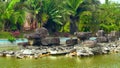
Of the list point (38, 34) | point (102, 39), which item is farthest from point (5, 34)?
point (102, 39)

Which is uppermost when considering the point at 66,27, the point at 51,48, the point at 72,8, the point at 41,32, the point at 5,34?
the point at 72,8

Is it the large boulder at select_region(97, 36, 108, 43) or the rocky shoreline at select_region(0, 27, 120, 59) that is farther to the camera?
the large boulder at select_region(97, 36, 108, 43)

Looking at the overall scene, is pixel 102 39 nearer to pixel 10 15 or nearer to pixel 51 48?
pixel 51 48

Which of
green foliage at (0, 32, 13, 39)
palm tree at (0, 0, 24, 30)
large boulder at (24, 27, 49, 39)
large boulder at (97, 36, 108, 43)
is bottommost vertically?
large boulder at (97, 36, 108, 43)

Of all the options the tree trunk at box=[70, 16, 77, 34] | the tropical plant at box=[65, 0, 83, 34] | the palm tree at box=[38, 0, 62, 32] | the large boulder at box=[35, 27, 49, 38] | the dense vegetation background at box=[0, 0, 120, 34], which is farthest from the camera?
the tree trunk at box=[70, 16, 77, 34]

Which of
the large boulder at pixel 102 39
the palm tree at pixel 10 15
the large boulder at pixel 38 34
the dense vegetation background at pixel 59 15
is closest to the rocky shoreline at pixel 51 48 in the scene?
the large boulder at pixel 38 34

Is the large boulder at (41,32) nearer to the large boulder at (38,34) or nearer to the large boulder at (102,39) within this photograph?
the large boulder at (38,34)

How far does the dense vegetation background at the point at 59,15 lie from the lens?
4247cm

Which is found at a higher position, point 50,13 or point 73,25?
point 50,13

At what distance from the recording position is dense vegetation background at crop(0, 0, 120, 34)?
139ft

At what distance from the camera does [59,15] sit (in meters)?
46.2

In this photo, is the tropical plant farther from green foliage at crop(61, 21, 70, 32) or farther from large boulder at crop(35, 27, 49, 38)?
large boulder at crop(35, 27, 49, 38)

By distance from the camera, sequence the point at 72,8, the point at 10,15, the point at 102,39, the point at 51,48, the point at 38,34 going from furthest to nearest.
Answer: the point at 72,8
the point at 10,15
the point at 102,39
the point at 38,34
the point at 51,48

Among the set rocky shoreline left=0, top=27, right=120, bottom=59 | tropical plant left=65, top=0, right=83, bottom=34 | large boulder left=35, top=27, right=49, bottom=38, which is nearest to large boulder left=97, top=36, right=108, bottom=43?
rocky shoreline left=0, top=27, right=120, bottom=59
